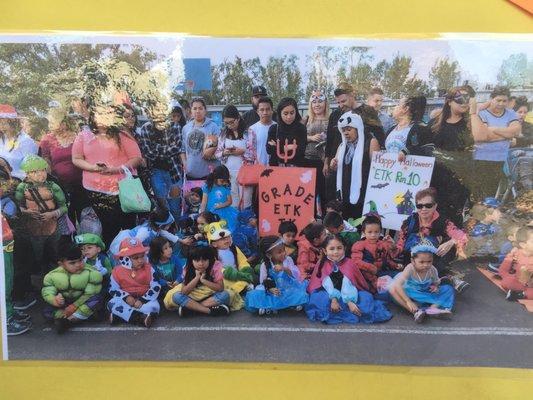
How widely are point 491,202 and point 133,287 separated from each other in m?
2.22

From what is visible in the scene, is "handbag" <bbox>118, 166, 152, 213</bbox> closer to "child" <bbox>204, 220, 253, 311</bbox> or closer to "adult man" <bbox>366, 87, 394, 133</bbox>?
"child" <bbox>204, 220, 253, 311</bbox>

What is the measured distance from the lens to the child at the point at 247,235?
2.88m

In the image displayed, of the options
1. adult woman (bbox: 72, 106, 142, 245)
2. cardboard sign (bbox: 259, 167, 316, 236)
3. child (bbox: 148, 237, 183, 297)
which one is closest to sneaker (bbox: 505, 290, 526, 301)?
cardboard sign (bbox: 259, 167, 316, 236)

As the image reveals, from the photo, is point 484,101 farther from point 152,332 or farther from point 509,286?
point 152,332

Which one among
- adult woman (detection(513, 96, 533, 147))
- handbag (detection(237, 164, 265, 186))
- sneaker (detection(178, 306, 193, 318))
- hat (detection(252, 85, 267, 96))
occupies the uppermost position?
hat (detection(252, 85, 267, 96))

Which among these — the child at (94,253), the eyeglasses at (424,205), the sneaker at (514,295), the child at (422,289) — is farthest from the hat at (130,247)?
the sneaker at (514,295)

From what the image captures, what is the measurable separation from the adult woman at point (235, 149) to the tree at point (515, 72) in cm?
148

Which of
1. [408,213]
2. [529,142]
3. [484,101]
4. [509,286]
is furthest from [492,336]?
[484,101]

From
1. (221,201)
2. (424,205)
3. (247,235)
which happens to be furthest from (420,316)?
(221,201)

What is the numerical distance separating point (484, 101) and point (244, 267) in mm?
1714

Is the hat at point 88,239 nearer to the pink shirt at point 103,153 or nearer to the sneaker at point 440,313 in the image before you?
the pink shirt at point 103,153

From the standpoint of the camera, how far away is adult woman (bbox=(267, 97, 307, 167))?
9.09 ft

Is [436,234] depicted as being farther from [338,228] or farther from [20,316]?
[20,316]

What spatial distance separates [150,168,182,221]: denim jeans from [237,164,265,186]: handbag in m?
0.38
